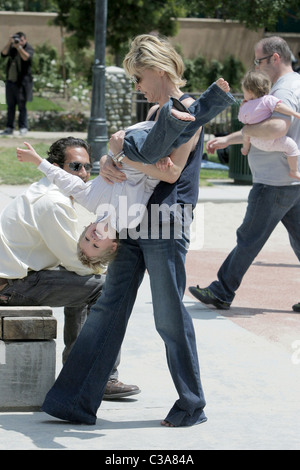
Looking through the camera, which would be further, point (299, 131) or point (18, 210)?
point (299, 131)

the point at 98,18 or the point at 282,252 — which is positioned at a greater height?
the point at 98,18

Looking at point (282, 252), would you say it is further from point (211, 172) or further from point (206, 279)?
point (211, 172)

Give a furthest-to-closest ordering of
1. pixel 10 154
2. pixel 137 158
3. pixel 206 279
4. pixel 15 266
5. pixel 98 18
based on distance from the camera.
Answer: pixel 10 154 < pixel 98 18 < pixel 206 279 < pixel 15 266 < pixel 137 158

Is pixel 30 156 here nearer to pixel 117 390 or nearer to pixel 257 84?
pixel 117 390

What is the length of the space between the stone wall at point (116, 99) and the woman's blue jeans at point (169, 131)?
16.6 metres

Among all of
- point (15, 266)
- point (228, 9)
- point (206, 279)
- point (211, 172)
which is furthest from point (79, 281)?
point (228, 9)

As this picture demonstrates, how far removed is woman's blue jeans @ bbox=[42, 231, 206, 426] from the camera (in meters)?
4.17

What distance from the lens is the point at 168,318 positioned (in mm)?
4191

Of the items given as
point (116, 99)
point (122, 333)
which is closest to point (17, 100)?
point (116, 99)

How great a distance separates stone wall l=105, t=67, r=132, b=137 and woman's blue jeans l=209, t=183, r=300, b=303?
13.8m

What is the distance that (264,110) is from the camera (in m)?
6.68

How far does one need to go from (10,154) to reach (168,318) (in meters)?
13.0

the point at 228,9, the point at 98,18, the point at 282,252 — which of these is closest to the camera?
the point at 282,252

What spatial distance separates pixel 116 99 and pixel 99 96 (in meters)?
4.34
